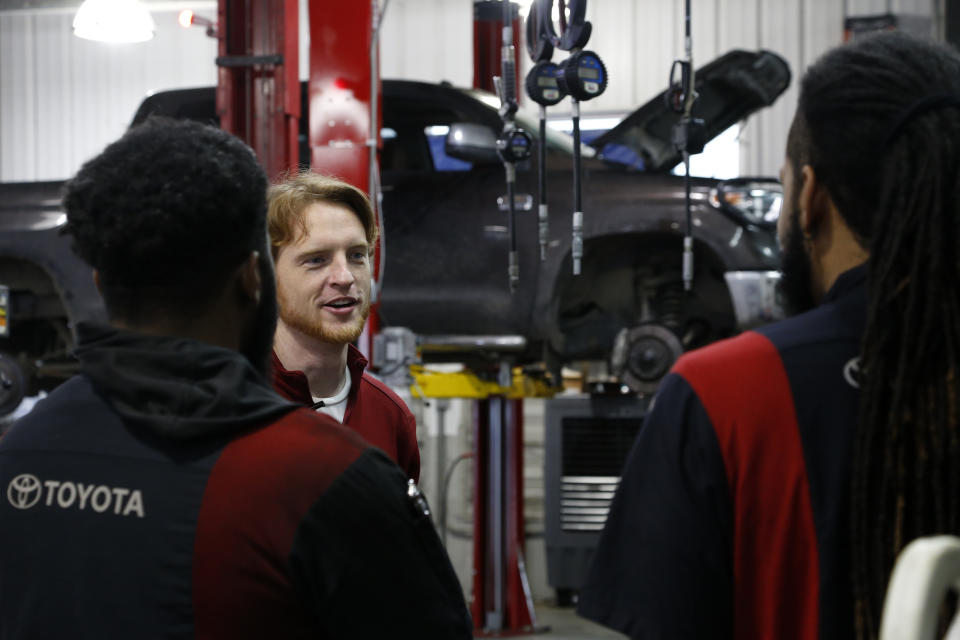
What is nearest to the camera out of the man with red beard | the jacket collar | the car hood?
the jacket collar

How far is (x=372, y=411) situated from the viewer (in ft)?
7.44

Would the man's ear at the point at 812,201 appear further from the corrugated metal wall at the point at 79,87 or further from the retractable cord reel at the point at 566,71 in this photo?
the corrugated metal wall at the point at 79,87

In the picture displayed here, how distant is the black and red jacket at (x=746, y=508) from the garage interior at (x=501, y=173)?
282 centimetres

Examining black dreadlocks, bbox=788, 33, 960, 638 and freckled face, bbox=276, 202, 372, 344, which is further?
freckled face, bbox=276, 202, 372, 344

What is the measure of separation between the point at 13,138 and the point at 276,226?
1013 centimetres

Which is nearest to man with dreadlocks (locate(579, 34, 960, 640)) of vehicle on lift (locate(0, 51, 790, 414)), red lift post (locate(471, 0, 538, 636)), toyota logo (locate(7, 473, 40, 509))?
toyota logo (locate(7, 473, 40, 509))

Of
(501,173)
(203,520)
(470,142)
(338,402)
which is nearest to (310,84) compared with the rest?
(470,142)

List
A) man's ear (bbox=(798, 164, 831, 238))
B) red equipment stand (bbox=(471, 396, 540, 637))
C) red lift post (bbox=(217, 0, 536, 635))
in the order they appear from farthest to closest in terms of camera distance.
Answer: red equipment stand (bbox=(471, 396, 540, 637)) → red lift post (bbox=(217, 0, 536, 635)) → man's ear (bbox=(798, 164, 831, 238))

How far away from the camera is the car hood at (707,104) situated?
5.68 metres

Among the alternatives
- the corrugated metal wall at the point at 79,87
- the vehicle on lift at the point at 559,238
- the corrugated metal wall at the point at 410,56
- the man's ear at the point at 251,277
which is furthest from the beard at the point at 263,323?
the corrugated metal wall at the point at 79,87

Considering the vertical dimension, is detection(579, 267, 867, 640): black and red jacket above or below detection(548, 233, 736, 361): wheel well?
above

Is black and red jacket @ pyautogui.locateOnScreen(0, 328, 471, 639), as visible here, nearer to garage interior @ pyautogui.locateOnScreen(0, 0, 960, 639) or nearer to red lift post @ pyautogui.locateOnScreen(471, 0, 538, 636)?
garage interior @ pyautogui.locateOnScreen(0, 0, 960, 639)

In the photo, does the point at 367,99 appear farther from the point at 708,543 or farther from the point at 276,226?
the point at 708,543

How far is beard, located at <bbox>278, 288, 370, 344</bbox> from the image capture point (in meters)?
2.26
